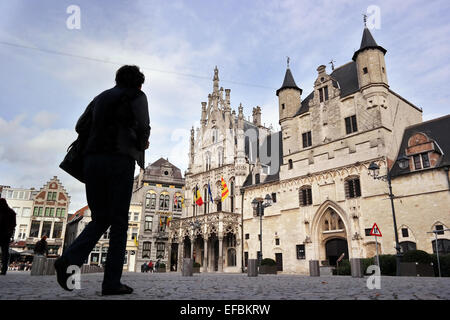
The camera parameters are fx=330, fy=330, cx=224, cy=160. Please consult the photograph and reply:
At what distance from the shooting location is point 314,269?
15.5 m

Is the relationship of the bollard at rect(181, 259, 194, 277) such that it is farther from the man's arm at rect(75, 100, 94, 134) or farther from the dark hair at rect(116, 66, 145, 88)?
the dark hair at rect(116, 66, 145, 88)

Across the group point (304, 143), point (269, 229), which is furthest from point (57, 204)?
point (304, 143)

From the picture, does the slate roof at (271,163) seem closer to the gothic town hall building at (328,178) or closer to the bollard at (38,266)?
the gothic town hall building at (328,178)

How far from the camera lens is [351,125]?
91.2ft

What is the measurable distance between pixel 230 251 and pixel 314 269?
19.9 m

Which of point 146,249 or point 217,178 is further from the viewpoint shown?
point 146,249

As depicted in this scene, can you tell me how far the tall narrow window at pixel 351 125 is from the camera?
90.5 feet

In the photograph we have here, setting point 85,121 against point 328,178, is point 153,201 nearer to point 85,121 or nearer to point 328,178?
point 328,178

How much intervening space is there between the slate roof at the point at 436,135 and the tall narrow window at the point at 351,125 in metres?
3.87

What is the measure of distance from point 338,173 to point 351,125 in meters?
4.45

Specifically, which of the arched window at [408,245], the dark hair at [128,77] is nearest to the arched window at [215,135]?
the arched window at [408,245]

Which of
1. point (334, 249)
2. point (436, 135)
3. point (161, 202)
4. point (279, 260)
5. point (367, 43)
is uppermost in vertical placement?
point (367, 43)

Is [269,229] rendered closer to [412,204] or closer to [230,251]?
[230,251]

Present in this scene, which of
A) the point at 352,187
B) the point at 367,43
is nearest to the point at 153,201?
the point at 352,187
